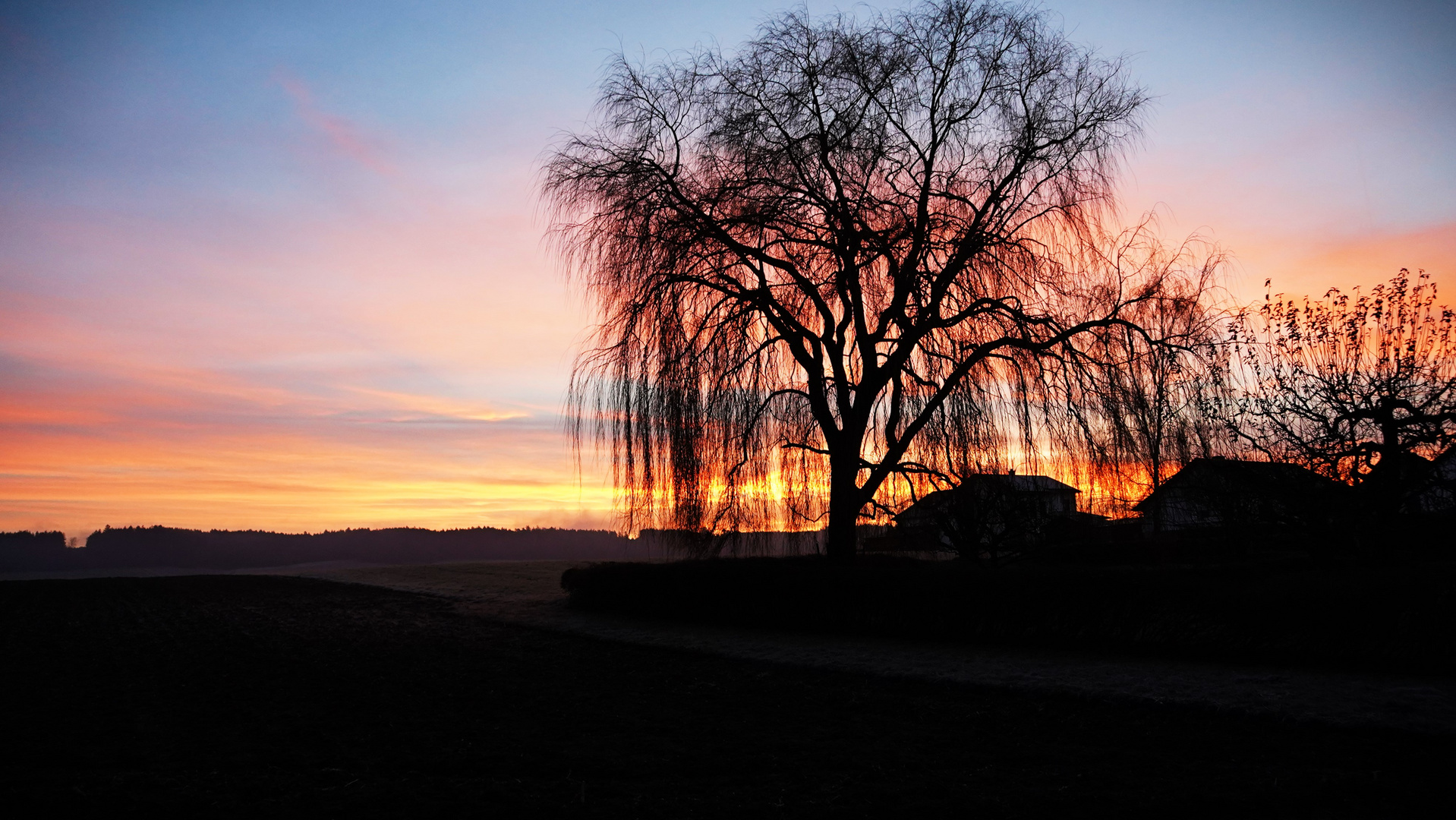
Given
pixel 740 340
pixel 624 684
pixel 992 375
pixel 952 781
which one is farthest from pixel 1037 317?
pixel 952 781

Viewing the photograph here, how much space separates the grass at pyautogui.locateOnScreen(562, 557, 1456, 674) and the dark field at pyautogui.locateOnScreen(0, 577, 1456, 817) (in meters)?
2.32

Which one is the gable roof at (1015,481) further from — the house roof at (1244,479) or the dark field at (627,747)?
the dark field at (627,747)

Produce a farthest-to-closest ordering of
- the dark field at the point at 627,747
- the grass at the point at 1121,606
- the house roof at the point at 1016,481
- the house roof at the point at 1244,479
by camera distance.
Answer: the house roof at the point at 1016,481 → the house roof at the point at 1244,479 → the grass at the point at 1121,606 → the dark field at the point at 627,747

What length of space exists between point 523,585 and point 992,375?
12.9 m

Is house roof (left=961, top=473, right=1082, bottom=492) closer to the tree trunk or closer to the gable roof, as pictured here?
the gable roof

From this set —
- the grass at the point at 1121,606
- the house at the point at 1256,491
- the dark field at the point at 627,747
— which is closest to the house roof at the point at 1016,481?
the house at the point at 1256,491

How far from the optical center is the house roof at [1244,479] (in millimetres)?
10844

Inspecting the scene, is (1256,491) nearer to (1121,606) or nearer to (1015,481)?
(1015,481)

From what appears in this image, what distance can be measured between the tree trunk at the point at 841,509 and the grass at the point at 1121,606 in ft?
1.21

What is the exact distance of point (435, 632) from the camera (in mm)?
11633

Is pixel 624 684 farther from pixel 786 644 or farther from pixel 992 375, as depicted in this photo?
pixel 992 375

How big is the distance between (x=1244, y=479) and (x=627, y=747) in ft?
32.0

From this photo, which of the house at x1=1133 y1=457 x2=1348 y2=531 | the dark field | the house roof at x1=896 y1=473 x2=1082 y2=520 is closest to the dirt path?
the dark field

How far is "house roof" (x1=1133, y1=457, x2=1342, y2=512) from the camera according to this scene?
1084 cm
